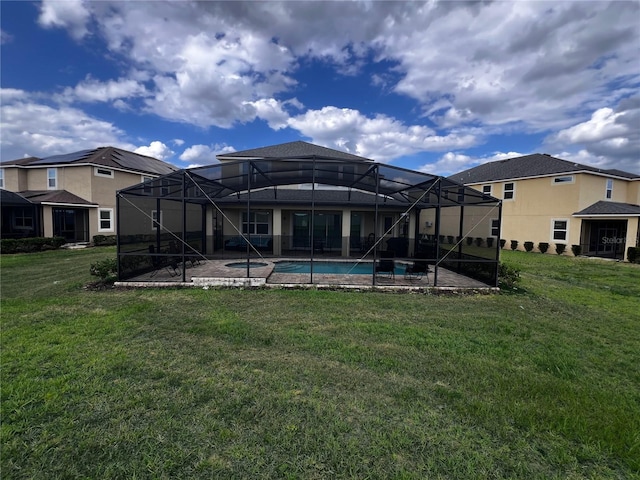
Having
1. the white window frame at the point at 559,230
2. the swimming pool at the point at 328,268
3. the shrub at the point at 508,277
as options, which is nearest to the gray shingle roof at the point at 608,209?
the white window frame at the point at 559,230

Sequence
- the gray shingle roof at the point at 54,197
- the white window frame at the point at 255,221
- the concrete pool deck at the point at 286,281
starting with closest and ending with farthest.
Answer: the concrete pool deck at the point at 286,281
the white window frame at the point at 255,221
the gray shingle roof at the point at 54,197

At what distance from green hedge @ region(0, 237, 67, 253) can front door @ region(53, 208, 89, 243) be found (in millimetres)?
2241

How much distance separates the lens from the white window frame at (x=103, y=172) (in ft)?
63.4

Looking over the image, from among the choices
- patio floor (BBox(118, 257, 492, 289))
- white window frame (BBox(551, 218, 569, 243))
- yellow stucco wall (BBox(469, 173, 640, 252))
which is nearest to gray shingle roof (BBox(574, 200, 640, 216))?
yellow stucco wall (BBox(469, 173, 640, 252))

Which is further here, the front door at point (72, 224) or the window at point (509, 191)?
the window at point (509, 191)

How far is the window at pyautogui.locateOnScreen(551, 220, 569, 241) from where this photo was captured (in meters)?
18.5

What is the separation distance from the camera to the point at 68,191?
1934 centimetres

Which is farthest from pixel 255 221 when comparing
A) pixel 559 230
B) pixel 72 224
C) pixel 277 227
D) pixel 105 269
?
pixel 559 230

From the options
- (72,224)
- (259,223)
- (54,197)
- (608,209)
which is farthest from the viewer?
(72,224)

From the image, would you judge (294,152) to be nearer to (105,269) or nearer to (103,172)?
(105,269)

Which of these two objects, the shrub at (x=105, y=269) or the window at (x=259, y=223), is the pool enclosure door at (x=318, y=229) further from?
the shrub at (x=105, y=269)

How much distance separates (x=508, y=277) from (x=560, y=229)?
44.6 ft

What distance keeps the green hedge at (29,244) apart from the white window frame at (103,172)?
16.3 feet

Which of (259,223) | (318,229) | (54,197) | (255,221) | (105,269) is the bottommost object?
(105,269)
